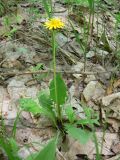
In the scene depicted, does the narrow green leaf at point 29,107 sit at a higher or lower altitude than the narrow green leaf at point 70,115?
higher

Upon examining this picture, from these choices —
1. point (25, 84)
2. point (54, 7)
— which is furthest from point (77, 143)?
point (54, 7)

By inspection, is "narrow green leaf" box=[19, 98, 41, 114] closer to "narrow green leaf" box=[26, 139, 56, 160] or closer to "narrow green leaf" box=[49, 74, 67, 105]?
"narrow green leaf" box=[49, 74, 67, 105]

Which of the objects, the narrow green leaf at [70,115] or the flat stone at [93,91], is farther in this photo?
the flat stone at [93,91]

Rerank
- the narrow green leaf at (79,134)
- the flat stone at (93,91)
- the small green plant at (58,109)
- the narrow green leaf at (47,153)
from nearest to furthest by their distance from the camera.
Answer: the narrow green leaf at (47,153) < the narrow green leaf at (79,134) < the small green plant at (58,109) < the flat stone at (93,91)

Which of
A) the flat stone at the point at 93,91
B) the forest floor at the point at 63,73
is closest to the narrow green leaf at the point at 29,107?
the forest floor at the point at 63,73

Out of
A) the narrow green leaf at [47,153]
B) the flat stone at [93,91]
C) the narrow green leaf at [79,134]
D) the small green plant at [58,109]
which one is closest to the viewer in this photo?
the narrow green leaf at [47,153]

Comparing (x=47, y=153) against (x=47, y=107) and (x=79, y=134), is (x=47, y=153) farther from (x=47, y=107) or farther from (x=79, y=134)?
(x=47, y=107)

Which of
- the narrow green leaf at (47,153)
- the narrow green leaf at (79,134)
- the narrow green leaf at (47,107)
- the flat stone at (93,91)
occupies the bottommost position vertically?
the flat stone at (93,91)

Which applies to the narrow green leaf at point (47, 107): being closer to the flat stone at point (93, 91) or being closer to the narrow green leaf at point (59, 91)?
the narrow green leaf at point (59, 91)

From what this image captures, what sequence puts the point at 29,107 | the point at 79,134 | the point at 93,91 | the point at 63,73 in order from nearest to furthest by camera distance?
the point at 79,134, the point at 29,107, the point at 93,91, the point at 63,73

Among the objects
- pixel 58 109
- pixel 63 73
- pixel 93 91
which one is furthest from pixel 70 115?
pixel 63 73

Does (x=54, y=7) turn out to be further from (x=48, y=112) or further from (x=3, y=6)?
(x=48, y=112)
